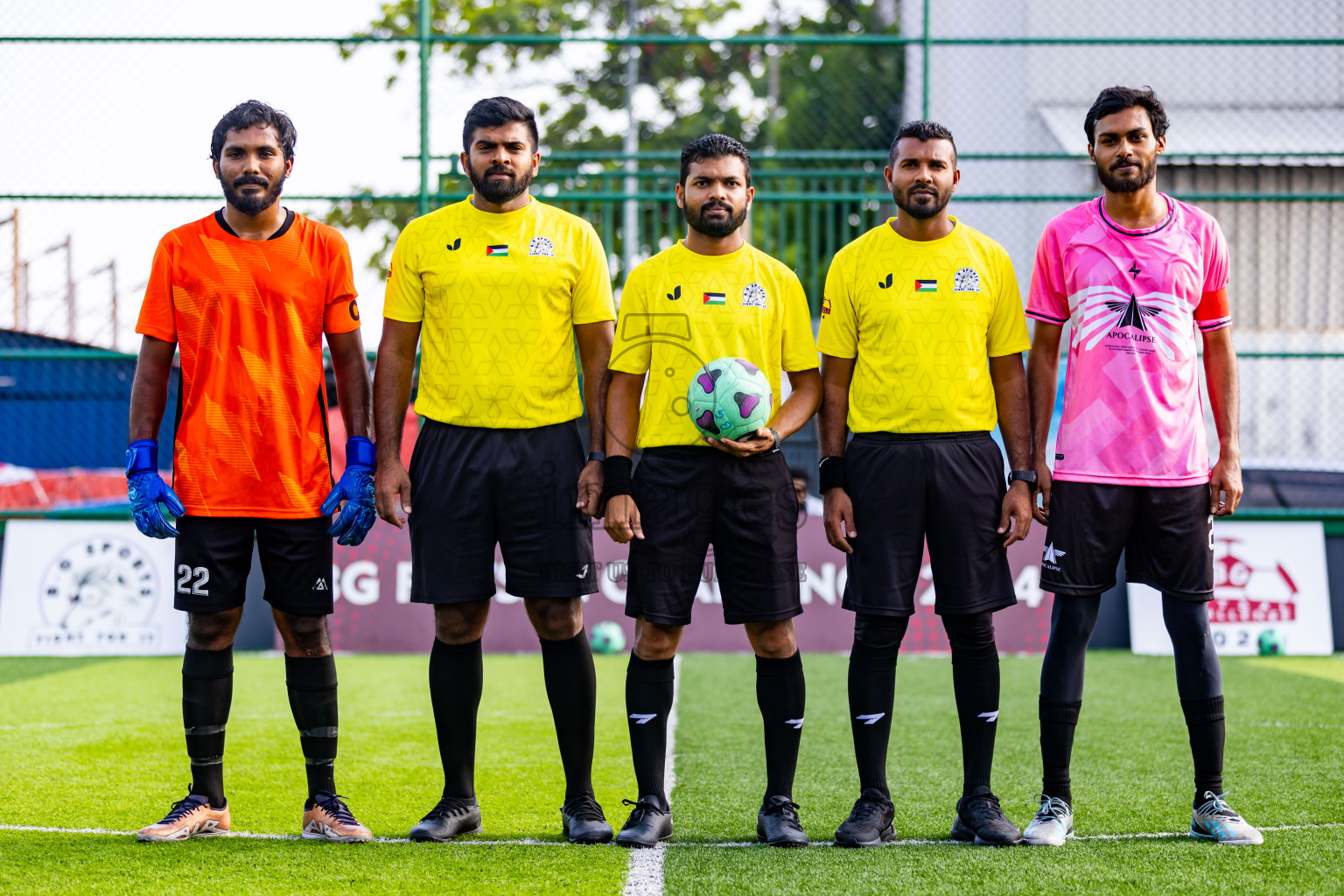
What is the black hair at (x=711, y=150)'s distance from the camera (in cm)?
377

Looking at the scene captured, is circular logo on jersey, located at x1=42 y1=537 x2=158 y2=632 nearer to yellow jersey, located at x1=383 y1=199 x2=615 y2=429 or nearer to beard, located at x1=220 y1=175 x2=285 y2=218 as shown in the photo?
beard, located at x1=220 y1=175 x2=285 y2=218

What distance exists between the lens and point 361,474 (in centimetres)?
390

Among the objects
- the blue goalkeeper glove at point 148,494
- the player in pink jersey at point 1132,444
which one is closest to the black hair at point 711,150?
the player in pink jersey at point 1132,444

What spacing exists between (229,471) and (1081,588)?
8.77 feet

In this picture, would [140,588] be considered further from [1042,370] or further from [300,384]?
[1042,370]

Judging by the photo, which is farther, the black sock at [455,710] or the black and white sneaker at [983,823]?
the black sock at [455,710]

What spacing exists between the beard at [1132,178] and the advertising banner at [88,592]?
7.10 metres

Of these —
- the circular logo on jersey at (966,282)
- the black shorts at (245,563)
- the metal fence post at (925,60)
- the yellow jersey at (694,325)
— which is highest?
the metal fence post at (925,60)

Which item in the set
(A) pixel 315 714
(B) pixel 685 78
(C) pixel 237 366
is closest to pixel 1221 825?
(A) pixel 315 714

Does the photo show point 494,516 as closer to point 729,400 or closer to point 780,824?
point 729,400

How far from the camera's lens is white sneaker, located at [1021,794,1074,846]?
12.0ft

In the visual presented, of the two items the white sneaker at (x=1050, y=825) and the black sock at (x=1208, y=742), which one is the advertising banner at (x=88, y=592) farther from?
the black sock at (x=1208, y=742)

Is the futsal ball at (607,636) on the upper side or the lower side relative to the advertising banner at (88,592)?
lower

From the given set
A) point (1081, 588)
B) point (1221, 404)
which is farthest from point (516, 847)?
point (1221, 404)
